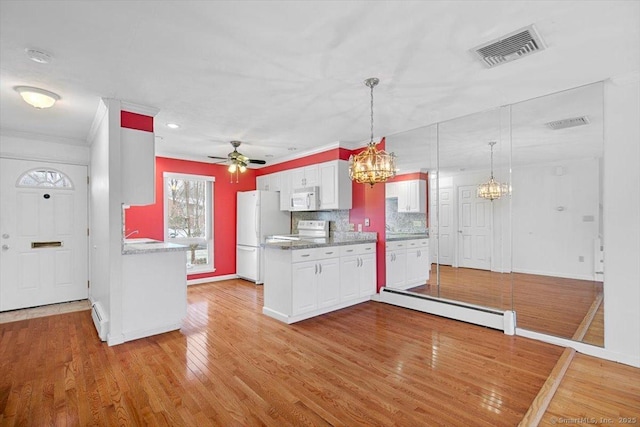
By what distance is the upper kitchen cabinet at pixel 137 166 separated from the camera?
3.39 m

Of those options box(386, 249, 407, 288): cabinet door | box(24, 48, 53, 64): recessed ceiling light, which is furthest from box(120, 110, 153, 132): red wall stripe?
box(386, 249, 407, 288): cabinet door

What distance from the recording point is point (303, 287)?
155 inches

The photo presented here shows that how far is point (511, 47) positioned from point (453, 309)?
9.88 feet

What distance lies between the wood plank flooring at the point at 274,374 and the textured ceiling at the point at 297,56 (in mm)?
2551

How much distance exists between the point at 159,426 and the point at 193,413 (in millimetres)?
208

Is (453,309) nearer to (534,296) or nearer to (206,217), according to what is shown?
(534,296)

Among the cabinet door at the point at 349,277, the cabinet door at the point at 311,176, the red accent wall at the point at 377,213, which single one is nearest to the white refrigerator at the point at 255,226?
the cabinet door at the point at 311,176

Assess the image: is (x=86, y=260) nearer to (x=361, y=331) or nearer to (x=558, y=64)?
(x=361, y=331)

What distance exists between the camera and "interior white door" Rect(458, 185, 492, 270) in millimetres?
3958

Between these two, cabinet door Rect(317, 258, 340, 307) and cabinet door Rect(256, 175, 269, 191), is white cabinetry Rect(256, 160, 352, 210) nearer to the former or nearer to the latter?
cabinet door Rect(256, 175, 269, 191)

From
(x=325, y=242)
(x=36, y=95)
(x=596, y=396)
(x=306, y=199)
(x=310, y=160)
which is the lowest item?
(x=596, y=396)

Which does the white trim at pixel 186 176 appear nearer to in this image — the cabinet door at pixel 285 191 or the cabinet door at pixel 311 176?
the cabinet door at pixel 285 191

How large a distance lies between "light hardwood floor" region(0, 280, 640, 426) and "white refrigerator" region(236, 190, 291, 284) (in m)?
2.27

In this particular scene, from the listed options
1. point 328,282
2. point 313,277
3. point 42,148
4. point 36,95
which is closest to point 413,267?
point 328,282
